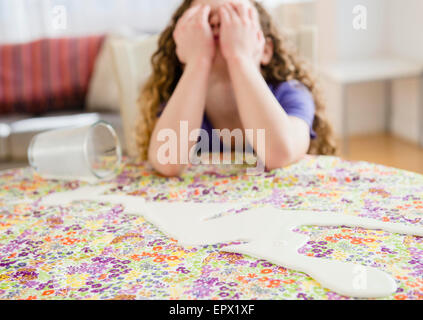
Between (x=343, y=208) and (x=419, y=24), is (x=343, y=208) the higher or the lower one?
the lower one

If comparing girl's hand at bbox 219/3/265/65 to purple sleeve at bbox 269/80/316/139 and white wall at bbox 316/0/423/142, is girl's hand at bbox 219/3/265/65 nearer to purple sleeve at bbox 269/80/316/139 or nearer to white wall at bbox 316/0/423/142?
purple sleeve at bbox 269/80/316/139

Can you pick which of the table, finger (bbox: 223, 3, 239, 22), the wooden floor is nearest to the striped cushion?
the table

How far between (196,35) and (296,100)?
284mm

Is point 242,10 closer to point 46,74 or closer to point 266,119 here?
point 266,119

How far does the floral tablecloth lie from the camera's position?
28.0 inches

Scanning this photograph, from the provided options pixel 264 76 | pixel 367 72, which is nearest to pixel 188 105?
pixel 264 76

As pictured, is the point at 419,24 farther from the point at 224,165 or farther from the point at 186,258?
the point at 186,258

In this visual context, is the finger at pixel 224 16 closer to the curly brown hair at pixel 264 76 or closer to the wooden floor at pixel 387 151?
the curly brown hair at pixel 264 76

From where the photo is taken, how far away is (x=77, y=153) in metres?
1.13

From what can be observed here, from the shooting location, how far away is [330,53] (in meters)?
3.77

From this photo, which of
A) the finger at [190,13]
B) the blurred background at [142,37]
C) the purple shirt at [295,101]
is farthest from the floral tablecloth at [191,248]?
the blurred background at [142,37]

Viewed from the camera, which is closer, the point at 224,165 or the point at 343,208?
the point at 343,208
